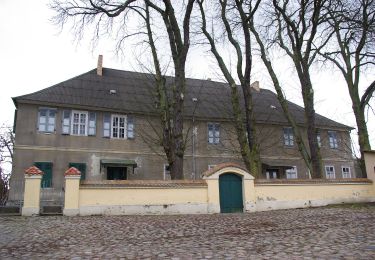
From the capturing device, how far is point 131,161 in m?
24.8

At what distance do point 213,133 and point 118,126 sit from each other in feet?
23.9

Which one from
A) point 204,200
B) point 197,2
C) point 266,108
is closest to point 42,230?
point 204,200

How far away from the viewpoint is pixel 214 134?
1126 inches

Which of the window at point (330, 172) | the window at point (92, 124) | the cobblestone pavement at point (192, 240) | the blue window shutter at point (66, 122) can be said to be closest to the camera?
the cobblestone pavement at point (192, 240)

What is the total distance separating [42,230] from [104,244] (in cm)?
318

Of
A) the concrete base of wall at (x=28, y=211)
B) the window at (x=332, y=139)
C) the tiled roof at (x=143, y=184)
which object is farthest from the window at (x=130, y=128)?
the window at (x=332, y=139)

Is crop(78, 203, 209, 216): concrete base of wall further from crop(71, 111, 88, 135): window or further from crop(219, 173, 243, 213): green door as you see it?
crop(71, 111, 88, 135): window

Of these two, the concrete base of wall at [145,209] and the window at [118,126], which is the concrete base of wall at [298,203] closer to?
the concrete base of wall at [145,209]

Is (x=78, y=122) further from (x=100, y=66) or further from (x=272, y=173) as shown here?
(x=272, y=173)

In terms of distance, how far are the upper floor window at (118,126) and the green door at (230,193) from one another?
10431 mm

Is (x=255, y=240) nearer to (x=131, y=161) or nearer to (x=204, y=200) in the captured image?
(x=204, y=200)

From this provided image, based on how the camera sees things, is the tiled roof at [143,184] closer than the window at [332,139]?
Yes

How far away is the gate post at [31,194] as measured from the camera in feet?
49.2

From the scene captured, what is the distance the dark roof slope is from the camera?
25.0 metres
